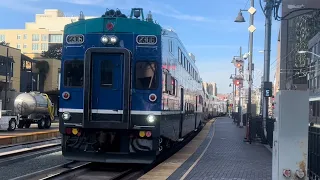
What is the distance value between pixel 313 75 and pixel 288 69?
15725 mm

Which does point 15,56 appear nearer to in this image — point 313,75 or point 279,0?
point 313,75

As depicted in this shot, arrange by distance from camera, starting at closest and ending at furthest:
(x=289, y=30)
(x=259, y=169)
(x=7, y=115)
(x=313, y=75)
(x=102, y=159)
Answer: (x=102, y=159)
(x=259, y=169)
(x=7, y=115)
(x=313, y=75)
(x=289, y=30)

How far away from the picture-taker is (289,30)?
84.4 m

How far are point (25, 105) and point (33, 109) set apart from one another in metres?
Answer: 0.69

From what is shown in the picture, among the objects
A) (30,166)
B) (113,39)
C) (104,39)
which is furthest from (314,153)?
(30,166)

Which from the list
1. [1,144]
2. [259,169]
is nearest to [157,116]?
[259,169]

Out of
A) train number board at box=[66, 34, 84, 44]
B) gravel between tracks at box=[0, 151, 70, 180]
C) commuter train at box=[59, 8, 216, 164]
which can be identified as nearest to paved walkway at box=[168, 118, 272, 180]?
commuter train at box=[59, 8, 216, 164]

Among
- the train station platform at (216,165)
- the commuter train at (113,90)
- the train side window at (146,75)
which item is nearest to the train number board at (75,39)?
the commuter train at (113,90)

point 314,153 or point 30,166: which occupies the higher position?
point 314,153

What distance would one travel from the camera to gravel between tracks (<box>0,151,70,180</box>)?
37.8 ft

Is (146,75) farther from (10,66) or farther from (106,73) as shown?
(10,66)

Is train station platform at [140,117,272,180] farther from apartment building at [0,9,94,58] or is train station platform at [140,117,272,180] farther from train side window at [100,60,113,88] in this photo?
apartment building at [0,9,94,58]

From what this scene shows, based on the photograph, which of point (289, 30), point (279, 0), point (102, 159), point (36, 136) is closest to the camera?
point (102, 159)

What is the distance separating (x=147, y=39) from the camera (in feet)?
38.0
